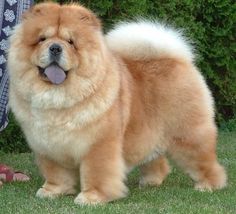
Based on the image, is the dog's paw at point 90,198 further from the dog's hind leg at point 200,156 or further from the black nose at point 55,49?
the black nose at point 55,49

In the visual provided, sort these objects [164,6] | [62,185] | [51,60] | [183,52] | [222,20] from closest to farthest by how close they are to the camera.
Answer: [51,60]
[62,185]
[183,52]
[164,6]
[222,20]

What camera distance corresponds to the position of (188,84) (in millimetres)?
4125

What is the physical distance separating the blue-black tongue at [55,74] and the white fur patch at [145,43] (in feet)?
2.45

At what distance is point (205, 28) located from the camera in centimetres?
704

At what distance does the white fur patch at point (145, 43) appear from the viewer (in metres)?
4.15

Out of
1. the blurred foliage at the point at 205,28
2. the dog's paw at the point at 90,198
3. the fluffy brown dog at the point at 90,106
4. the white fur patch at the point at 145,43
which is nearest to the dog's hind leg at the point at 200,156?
the fluffy brown dog at the point at 90,106

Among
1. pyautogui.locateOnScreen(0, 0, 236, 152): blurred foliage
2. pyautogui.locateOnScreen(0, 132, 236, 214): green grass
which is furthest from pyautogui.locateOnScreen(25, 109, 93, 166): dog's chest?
pyautogui.locateOnScreen(0, 0, 236, 152): blurred foliage

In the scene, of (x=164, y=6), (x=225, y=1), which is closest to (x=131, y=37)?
(x=164, y=6)

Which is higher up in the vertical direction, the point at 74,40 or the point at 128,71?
the point at 74,40

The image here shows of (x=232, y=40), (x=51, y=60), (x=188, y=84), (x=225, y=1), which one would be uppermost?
(x=51, y=60)

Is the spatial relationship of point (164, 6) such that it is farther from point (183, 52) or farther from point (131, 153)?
point (131, 153)

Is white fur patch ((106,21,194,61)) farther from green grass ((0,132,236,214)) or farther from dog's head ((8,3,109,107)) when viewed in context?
green grass ((0,132,236,214))

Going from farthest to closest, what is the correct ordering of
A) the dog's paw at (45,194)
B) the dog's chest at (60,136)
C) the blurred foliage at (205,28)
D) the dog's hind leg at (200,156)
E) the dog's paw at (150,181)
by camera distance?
the blurred foliage at (205,28) → the dog's paw at (150,181) → the dog's hind leg at (200,156) → the dog's paw at (45,194) → the dog's chest at (60,136)

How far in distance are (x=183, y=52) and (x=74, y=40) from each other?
96cm
